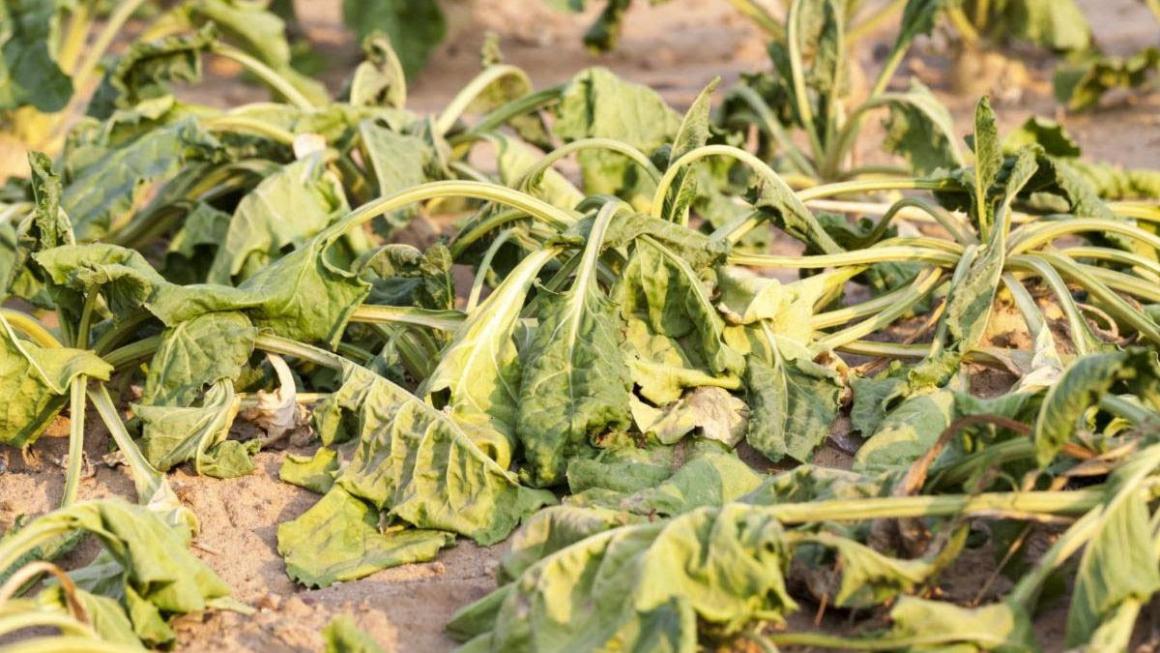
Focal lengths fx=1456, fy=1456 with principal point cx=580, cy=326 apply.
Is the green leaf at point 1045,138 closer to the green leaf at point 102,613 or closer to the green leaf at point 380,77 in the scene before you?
the green leaf at point 380,77

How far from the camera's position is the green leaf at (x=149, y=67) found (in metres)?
4.58

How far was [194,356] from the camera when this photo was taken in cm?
324

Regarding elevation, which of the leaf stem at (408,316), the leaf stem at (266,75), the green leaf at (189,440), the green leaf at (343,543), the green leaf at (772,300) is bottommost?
the green leaf at (343,543)

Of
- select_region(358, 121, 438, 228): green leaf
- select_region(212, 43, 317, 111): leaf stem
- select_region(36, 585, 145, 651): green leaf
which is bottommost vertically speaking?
select_region(36, 585, 145, 651): green leaf

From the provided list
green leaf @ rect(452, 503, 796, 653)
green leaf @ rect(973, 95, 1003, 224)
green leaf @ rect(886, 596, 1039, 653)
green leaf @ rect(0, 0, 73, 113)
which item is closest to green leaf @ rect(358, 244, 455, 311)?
green leaf @ rect(452, 503, 796, 653)

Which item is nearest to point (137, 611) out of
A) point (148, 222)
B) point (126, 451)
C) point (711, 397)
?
point (126, 451)

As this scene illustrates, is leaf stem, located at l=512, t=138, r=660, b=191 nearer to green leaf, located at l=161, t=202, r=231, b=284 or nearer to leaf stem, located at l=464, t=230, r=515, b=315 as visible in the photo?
leaf stem, located at l=464, t=230, r=515, b=315

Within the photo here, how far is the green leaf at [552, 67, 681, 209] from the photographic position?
4.20 metres

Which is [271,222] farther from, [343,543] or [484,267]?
[343,543]

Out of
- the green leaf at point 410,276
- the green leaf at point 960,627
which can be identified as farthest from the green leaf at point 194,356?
the green leaf at point 960,627

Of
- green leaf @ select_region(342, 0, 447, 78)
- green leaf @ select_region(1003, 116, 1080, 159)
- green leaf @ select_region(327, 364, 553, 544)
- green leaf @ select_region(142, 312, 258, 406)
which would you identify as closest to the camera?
green leaf @ select_region(327, 364, 553, 544)

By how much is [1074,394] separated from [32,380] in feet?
7.14

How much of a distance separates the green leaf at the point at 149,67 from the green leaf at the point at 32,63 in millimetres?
131

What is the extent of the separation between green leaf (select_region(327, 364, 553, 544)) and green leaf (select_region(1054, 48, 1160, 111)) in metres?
3.54
